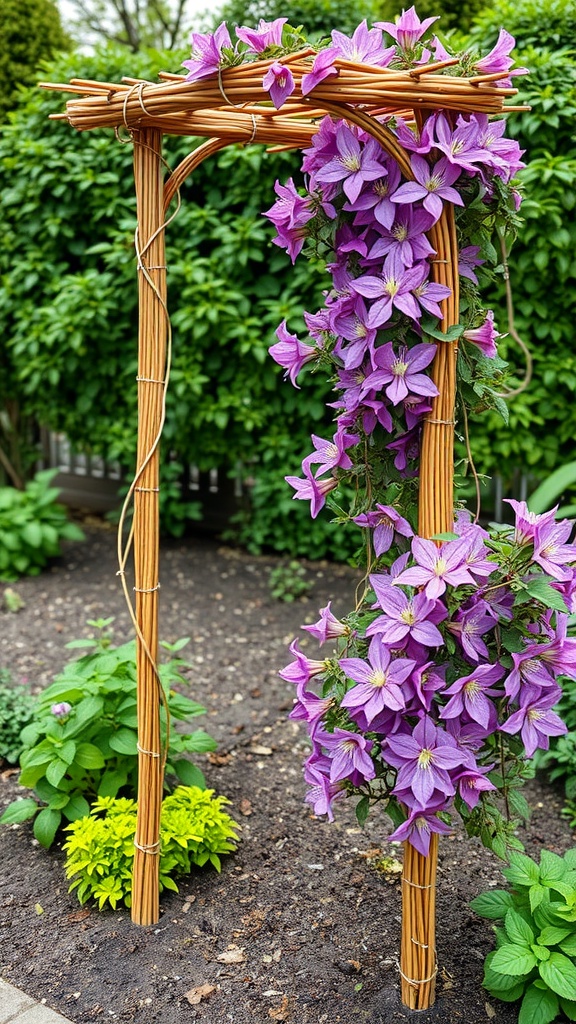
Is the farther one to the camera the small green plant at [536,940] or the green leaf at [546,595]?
the small green plant at [536,940]

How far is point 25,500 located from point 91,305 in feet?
3.82

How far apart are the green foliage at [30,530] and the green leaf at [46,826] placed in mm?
2498

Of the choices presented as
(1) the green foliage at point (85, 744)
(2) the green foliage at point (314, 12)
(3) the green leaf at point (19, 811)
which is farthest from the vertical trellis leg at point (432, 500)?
(2) the green foliage at point (314, 12)

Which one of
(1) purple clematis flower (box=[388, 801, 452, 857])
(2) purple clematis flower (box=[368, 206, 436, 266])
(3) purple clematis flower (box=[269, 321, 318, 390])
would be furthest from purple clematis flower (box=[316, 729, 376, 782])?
(2) purple clematis flower (box=[368, 206, 436, 266])

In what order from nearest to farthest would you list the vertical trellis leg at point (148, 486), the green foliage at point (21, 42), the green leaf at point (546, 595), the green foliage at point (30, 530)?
the green leaf at point (546, 595)
the vertical trellis leg at point (148, 486)
the green foliage at point (30, 530)
the green foliage at point (21, 42)

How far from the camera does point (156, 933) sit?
2174 mm

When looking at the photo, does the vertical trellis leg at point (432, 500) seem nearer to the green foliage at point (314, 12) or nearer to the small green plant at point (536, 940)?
the small green plant at point (536, 940)

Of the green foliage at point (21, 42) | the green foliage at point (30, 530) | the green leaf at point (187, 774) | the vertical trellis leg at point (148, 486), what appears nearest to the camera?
the vertical trellis leg at point (148, 486)

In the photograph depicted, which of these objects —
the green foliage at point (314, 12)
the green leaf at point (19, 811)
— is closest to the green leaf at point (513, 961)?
the green leaf at point (19, 811)

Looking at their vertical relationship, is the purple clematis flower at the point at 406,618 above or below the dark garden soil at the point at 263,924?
above

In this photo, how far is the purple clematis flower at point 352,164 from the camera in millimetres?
1607

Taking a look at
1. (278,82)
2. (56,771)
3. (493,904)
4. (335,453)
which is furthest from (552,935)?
(278,82)

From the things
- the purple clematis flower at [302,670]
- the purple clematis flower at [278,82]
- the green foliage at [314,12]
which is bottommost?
the purple clematis flower at [302,670]

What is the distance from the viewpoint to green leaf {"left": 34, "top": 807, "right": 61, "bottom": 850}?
2.40 m
